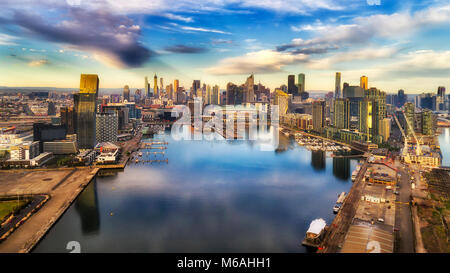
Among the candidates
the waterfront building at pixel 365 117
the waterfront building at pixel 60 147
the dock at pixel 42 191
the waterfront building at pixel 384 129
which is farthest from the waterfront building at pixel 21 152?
the waterfront building at pixel 384 129

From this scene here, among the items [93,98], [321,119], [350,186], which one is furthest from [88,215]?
[321,119]

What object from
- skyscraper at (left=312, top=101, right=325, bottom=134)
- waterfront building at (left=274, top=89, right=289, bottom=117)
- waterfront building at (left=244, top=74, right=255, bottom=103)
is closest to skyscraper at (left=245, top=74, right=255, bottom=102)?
waterfront building at (left=244, top=74, right=255, bottom=103)

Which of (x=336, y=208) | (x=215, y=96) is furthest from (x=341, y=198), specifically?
(x=215, y=96)

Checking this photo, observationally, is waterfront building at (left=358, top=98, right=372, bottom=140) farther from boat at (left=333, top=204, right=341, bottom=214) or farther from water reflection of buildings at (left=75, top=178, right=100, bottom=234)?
water reflection of buildings at (left=75, top=178, right=100, bottom=234)

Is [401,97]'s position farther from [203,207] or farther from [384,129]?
[203,207]

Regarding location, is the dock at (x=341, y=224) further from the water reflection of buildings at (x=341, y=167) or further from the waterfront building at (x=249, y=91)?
the waterfront building at (x=249, y=91)
